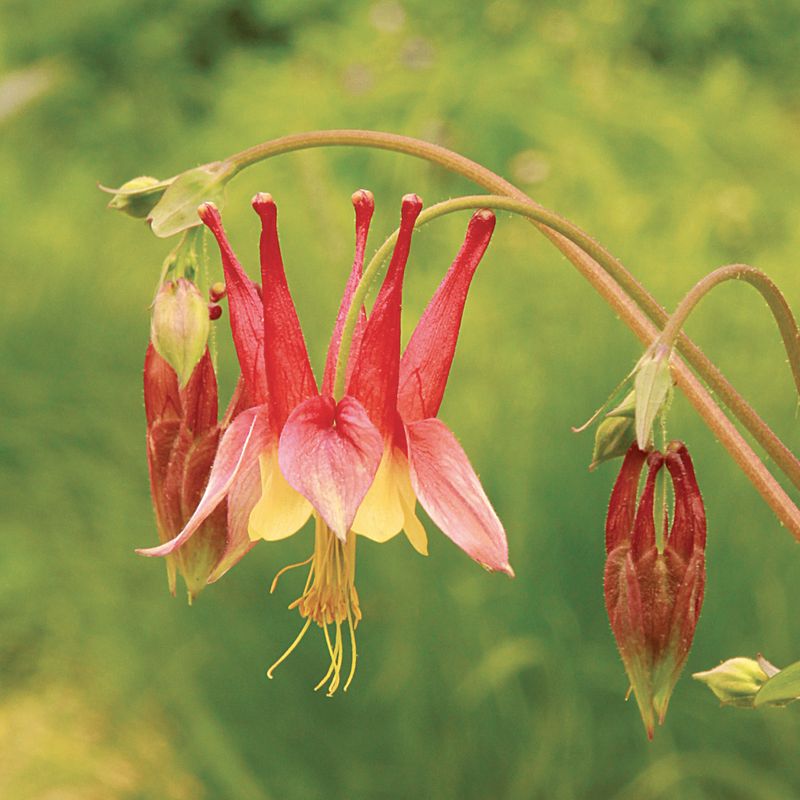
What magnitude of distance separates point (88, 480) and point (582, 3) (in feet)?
Result: 13.3

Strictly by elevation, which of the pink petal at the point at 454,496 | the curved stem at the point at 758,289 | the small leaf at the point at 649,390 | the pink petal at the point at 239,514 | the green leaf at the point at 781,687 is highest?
the curved stem at the point at 758,289

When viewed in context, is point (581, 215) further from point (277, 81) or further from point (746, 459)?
point (746, 459)

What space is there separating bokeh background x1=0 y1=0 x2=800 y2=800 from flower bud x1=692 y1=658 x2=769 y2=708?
2.34 meters

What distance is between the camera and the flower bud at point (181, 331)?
1860mm

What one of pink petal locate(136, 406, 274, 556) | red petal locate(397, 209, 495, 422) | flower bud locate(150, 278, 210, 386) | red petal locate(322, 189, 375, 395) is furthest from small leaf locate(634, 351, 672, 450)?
flower bud locate(150, 278, 210, 386)

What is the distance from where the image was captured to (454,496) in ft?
5.56

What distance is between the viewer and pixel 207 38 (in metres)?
8.65

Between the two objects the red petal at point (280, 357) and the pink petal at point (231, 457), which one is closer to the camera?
the pink petal at point (231, 457)

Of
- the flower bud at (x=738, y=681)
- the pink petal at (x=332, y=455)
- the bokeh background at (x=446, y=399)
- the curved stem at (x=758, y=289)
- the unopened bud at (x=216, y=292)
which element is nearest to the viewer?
the pink petal at (x=332, y=455)

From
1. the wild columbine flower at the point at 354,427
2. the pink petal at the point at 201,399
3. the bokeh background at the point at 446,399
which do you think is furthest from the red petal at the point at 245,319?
the bokeh background at the point at 446,399

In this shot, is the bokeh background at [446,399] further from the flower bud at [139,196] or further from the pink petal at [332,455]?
the pink petal at [332,455]

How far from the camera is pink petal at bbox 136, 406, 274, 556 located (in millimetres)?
1675

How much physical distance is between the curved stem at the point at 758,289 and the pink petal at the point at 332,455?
1.39 ft

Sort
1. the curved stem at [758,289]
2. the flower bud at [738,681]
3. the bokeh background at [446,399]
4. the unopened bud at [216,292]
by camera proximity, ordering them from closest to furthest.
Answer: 1. the curved stem at [758,289]
2. the unopened bud at [216,292]
3. the flower bud at [738,681]
4. the bokeh background at [446,399]
